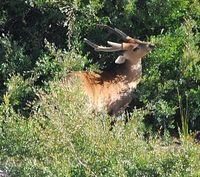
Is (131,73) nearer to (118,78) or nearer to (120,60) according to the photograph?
(118,78)

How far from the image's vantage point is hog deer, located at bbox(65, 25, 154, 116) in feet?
30.6

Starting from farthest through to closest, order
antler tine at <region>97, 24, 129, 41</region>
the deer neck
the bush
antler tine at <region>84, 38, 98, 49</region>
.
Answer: the deer neck, antler tine at <region>97, 24, 129, 41</region>, antler tine at <region>84, 38, 98, 49</region>, the bush

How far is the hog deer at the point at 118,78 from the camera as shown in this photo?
934 cm

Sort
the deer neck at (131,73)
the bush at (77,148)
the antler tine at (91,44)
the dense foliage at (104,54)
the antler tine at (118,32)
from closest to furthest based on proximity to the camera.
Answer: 1. the bush at (77,148)
2. the dense foliage at (104,54)
3. the antler tine at (91,44)
4. the antler tine at (118,32)
5. the deer neck at (131,73)

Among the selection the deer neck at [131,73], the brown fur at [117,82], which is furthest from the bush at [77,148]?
the deer neck at [131,73]

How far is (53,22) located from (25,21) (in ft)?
1.51

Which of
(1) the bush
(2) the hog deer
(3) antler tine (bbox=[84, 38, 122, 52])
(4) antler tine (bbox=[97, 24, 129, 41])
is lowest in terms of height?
(1) the bush

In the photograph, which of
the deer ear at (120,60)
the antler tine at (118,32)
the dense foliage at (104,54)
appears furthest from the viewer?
the deer ear at (120,60)

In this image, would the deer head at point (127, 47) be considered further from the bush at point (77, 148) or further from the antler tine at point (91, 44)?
A: the bush at point (77, 148)

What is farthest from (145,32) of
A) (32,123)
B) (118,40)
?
(32,123)

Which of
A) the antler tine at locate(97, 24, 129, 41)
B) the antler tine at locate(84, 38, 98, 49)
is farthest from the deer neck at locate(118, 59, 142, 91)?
the antler tine at locate(84, 38, 98, 49)

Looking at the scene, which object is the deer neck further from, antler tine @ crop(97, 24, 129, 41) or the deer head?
antler tine @ crop(97, 24, 129, 41)

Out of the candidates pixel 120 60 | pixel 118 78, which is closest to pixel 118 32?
pixel 120 60

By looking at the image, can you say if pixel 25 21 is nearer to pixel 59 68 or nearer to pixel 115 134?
pixel 59 68
